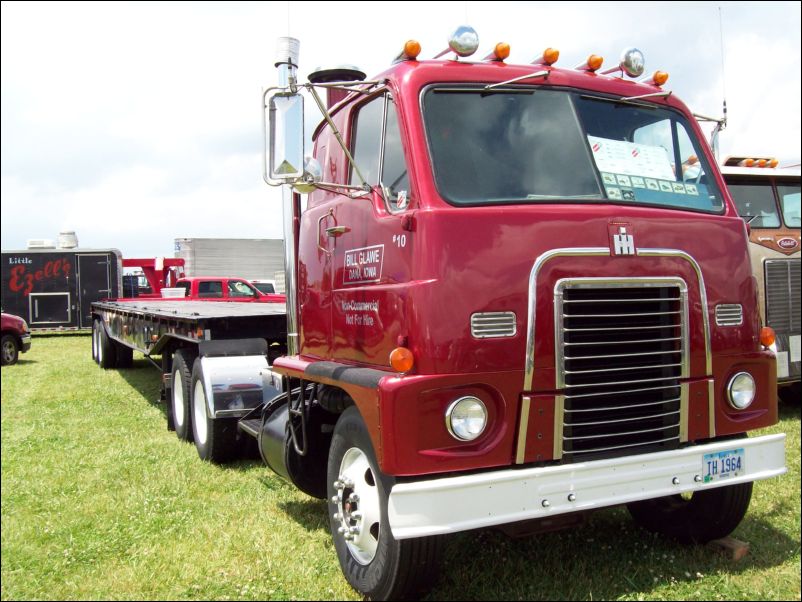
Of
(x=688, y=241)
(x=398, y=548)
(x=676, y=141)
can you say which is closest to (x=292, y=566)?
(x=398, y=548)

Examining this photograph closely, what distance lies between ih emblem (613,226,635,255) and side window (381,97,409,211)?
1.04 metres

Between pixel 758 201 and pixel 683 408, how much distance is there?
19.0 ft

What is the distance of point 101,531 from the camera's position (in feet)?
16.0

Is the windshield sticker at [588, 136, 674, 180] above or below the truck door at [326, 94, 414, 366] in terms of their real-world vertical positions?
above

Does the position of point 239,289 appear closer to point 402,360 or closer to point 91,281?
point 91,281

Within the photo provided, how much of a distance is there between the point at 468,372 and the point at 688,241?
1.43 meters

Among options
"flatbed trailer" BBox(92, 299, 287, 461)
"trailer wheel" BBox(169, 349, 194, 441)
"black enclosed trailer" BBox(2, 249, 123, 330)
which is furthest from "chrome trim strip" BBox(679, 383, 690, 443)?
"black enclosed trailer" BBox(2, 249, 123, 330)

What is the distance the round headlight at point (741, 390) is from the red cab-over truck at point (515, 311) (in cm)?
2

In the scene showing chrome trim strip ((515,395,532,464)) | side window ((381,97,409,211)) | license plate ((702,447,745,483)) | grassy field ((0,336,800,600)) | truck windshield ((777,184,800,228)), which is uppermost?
truck windshield ((777,184,800,228))

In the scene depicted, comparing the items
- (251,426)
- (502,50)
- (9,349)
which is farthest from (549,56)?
(9,349)

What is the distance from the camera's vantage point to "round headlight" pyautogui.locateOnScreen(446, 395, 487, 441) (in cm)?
338

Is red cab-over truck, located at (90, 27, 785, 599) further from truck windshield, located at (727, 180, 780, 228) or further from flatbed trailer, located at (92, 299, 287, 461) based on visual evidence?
truck windshield, located at (727, 180, 780, 228)

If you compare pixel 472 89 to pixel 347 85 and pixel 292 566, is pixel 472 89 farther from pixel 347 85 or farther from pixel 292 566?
pixel 292 566

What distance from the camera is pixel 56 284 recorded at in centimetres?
2383
